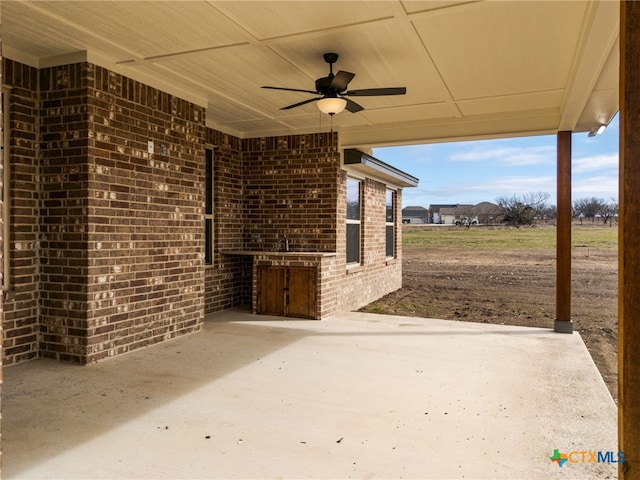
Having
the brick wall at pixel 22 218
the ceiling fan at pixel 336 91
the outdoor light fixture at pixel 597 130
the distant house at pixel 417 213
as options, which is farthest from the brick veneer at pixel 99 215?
the distant house at pixel 417 213

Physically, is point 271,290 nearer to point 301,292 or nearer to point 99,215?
point 301,292

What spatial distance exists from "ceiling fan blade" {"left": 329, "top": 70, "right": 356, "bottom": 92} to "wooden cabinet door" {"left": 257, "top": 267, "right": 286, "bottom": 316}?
3334mm

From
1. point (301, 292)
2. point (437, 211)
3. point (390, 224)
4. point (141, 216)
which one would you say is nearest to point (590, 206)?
point (390, 224)

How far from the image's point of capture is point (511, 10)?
3.35 metres

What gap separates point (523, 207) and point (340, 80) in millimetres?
20040

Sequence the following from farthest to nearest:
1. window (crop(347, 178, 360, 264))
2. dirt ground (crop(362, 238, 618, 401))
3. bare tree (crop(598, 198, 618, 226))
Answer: bare tree (crop(598, 198, 618, 226))
window (crop(347, 178, 360, 264))
dirt ground (crop(362, 238, 618, 401))

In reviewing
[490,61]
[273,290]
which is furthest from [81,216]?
[490,61]

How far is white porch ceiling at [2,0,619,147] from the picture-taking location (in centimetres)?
335

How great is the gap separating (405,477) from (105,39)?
4.17 meters

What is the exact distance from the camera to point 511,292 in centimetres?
1132

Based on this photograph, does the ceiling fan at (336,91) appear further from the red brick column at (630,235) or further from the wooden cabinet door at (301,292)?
the wooden cabinet door at (301,292)

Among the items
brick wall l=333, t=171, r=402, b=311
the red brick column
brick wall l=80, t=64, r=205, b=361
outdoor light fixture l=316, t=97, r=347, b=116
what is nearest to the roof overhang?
brick wall l=333, t=171, r=402, b=311

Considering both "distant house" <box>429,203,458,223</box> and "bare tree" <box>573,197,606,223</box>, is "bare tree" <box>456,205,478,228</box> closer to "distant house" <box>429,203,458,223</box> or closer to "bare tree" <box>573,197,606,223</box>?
"distant house" <box>429,203,458,223</box>

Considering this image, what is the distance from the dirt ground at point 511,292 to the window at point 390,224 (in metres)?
1.09
